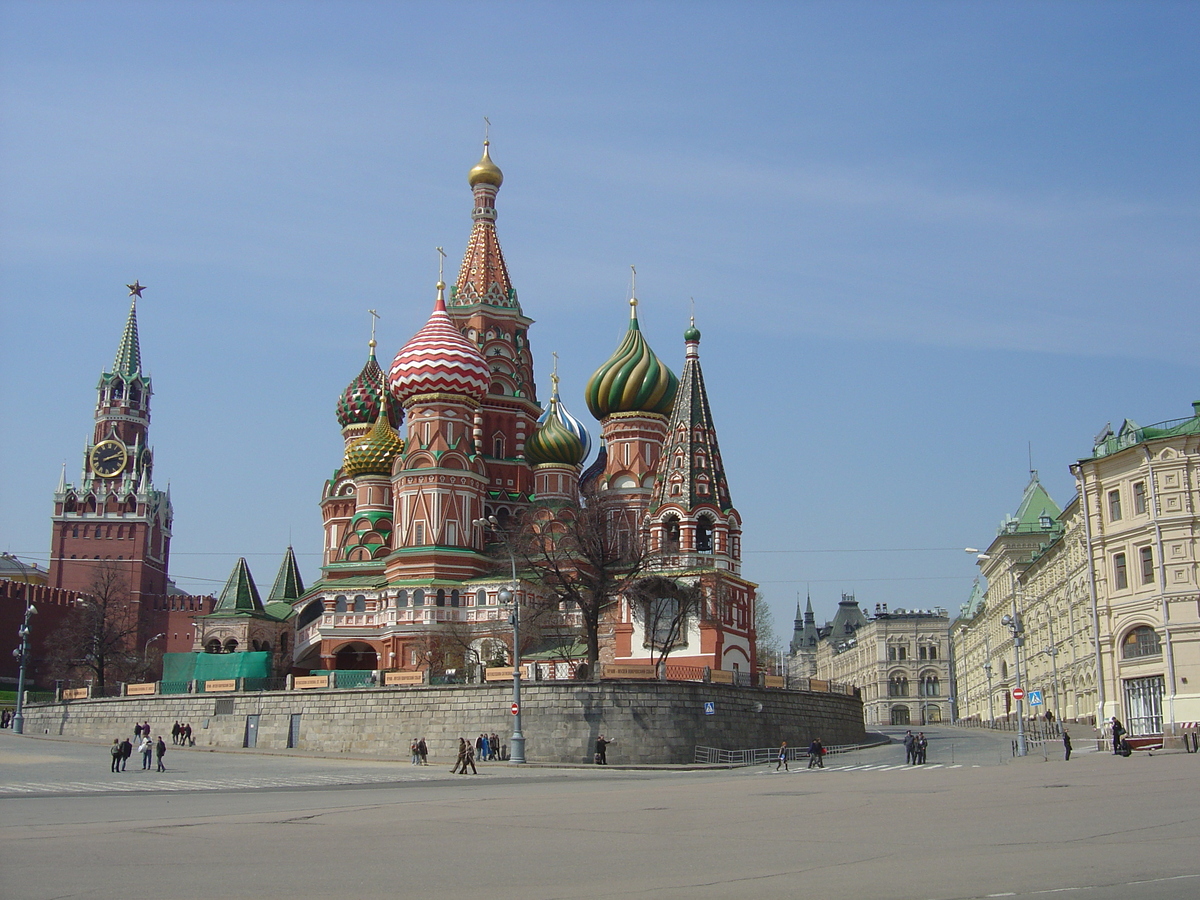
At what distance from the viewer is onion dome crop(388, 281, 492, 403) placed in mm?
62531

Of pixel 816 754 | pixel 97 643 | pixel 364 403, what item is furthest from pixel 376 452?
pixel 816 754

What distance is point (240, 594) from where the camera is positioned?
7244 centimetres

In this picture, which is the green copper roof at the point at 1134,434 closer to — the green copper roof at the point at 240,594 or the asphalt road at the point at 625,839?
the asphalt road at the point at 625,839

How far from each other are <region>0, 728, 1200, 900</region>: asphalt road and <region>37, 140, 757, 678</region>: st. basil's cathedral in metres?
23.8

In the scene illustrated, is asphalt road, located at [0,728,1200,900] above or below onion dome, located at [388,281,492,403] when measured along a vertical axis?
below

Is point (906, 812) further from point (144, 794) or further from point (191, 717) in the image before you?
point (191, 717)

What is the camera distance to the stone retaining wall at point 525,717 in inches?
1692

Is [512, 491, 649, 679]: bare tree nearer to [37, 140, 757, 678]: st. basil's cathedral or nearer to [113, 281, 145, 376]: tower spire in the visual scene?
[37, 140, 757, 678]: st. basil's cathedral

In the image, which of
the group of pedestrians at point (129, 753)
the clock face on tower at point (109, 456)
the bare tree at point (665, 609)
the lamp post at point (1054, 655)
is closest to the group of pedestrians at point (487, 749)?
the group of pedestrians at point (129, 753)

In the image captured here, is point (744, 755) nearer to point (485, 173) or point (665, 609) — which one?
point (665, 609)

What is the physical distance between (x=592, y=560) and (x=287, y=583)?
38.0 m

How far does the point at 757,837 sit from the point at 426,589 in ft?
150

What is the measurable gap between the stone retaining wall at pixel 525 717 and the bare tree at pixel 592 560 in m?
1.98

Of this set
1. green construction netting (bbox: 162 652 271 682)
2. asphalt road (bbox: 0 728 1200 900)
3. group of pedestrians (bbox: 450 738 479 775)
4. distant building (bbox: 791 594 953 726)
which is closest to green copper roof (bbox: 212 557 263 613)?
green construction netting (bbox: 162 652 271 682)
